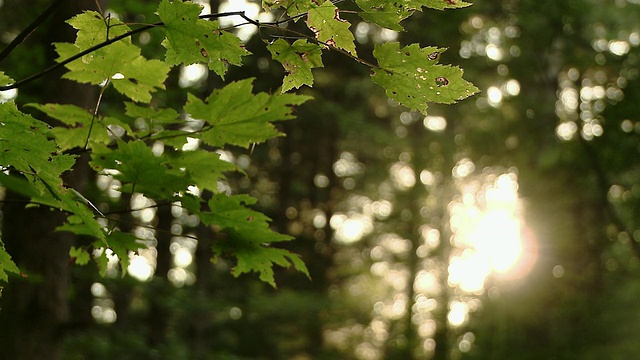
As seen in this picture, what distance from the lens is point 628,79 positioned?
9.16 meters

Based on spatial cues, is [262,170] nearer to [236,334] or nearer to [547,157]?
[236,334]

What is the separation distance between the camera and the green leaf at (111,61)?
1.53 meters

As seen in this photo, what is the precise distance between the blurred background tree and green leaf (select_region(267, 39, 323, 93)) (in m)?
3.47

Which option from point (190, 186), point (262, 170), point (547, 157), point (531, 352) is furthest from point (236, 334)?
point (190, 186)

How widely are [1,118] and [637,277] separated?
11390mm

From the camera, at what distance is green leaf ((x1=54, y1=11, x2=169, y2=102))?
1.53m

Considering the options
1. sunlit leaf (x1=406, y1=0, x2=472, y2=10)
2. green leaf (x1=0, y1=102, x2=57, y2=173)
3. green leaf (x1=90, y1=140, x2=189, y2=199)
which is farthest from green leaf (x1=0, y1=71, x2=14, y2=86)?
sunlit leaf (x1=406, y1=0, x2=472, y2=10)

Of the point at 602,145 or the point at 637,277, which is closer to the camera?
the point at 602,145

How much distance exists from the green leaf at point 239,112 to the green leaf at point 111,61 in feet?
0.67

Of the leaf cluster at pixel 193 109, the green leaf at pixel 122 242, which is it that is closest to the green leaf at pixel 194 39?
the leaf cluster at pixel 193 109

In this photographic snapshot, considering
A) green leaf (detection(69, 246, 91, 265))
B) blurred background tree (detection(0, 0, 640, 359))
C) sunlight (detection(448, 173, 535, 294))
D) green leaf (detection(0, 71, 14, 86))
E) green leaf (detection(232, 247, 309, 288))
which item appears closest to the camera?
green leaf (detection(0, 71, 14, 86))

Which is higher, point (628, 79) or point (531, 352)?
point (628, 79)

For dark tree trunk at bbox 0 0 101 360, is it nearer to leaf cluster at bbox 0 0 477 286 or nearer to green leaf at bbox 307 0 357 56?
leaf cluster at bbox 0 0 477 286

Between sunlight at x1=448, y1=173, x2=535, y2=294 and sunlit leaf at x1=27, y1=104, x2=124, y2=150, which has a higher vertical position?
sunlit leaf at x1=27, y1=104, x2=124, y2=150
